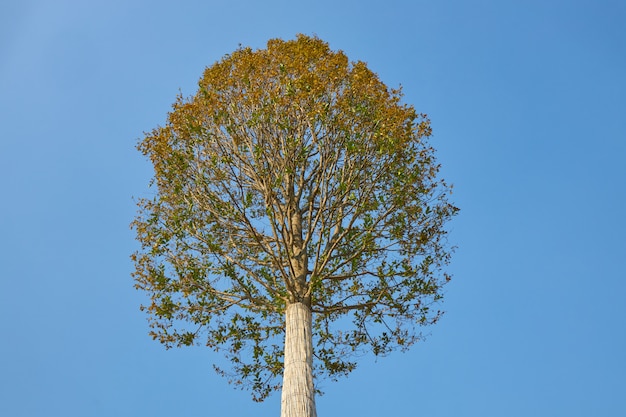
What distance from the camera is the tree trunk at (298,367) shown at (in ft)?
31.9

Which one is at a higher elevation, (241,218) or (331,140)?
(331,140)

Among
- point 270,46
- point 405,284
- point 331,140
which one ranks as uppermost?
point 270,46

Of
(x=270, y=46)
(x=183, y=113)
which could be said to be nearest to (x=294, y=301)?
(x=183, y=113)

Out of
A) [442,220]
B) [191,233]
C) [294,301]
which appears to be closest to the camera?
[294,301]

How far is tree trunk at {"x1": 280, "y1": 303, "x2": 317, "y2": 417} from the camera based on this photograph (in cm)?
973

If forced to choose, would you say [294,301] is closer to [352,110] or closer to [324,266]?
[324,266]

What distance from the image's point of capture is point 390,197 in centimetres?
1195

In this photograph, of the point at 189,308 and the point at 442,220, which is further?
the point at 442,220

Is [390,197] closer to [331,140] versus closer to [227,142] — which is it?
[331,140]

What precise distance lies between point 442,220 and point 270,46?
4882mm

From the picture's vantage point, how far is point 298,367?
33.3 feet

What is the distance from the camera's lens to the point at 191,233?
11703 millimetres

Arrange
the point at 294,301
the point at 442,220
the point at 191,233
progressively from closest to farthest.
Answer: the point at 294,301 < the point at 191,233 < the point at 442,220

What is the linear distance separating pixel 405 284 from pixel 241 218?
10.6 feet
